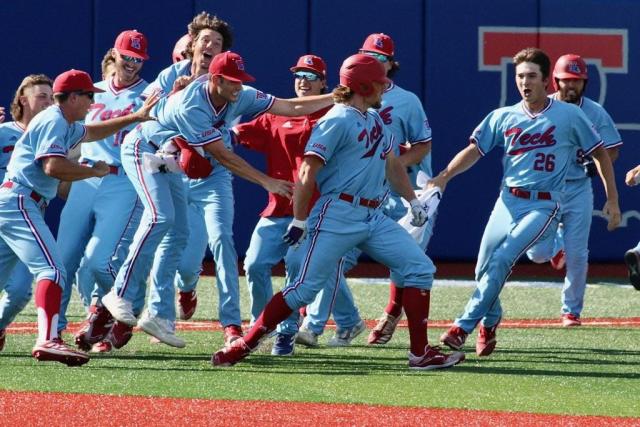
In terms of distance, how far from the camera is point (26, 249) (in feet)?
26.9

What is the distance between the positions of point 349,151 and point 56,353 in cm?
199

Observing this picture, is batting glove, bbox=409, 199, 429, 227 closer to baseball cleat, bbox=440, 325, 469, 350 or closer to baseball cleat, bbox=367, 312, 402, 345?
baseball cleat, bbox=440, 325, 469, 350

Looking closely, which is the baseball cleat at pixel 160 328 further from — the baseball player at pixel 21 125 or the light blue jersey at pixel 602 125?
the light blue jersey at pixel 602 125

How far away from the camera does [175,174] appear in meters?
8.96

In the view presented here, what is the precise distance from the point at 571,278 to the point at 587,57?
18.4ft

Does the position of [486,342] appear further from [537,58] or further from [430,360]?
[537,58]

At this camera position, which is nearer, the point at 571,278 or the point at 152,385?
the point at 152,385

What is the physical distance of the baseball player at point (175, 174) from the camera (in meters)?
8.41

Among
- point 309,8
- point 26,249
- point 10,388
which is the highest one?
point 309,8

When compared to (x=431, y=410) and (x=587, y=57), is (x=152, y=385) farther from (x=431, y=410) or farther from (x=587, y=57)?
(x=587, y=57)

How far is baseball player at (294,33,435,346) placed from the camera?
9531 mm

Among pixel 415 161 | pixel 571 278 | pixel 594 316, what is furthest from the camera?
pixel 594 316

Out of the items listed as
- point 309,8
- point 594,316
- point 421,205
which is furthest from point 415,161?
point 309,8

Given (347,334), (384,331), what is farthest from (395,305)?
(347,334)
